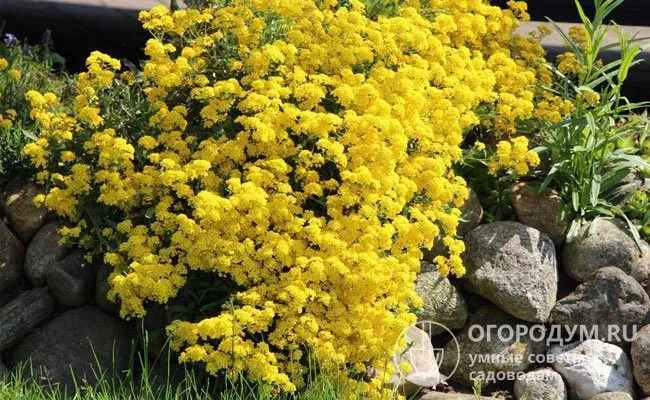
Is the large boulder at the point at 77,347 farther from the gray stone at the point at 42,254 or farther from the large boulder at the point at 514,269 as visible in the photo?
the large boulder at the point at 514,269

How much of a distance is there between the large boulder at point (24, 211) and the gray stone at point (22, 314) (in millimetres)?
291

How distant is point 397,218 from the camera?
4.07 meters

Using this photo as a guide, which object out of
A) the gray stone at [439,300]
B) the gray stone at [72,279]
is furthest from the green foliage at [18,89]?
the gray stone at [439,300]

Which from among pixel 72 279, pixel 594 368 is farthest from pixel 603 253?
pixel 72 279

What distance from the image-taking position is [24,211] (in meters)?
4.61

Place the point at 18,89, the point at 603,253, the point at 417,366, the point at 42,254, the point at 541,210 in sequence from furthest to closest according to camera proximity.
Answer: the point at 18,89
the point at 541,210
the point at 603,253
the point at 42,254
the point at 417,366

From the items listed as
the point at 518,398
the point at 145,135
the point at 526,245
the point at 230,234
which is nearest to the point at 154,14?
the point at 145,135

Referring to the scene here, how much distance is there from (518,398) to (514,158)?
1037 millimetres

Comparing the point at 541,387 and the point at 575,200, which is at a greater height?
→ the point at 575,200

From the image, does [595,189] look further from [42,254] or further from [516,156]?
[42,254]

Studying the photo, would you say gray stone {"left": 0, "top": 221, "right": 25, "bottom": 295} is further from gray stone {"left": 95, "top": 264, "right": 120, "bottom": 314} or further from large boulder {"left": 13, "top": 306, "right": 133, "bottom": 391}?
gray stone {"left": 95, "top": 264, "right": 120, "bottom": 314}

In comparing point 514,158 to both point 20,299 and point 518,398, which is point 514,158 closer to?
point 518,398

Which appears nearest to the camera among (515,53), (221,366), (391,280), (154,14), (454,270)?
(221,366)

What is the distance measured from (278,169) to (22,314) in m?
1.30
